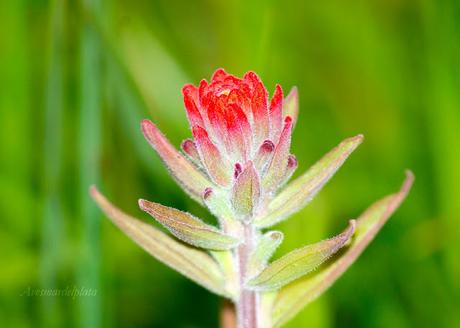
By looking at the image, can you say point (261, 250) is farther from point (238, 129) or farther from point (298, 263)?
point (238, 129)

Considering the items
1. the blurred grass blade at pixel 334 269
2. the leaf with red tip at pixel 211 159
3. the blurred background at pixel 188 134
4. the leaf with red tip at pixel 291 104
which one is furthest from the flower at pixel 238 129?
the blurred background at pixel 188 134

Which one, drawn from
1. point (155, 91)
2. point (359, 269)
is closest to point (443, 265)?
point (359, 269)

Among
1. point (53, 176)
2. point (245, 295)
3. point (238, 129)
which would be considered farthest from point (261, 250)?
point (53, 176)

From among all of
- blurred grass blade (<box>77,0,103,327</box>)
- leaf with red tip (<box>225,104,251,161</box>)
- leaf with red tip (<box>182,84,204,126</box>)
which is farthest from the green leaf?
blurred grass blade (<box>77,0,103,327</box>)

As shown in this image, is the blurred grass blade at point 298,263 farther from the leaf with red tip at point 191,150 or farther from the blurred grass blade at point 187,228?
the leaf with red tip at point 191,150

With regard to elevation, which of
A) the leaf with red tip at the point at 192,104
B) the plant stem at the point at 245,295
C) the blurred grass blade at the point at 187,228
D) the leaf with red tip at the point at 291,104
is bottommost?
the plant stem at the point at 245,295

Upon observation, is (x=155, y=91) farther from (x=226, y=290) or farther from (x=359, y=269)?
(x=226, y=290)
